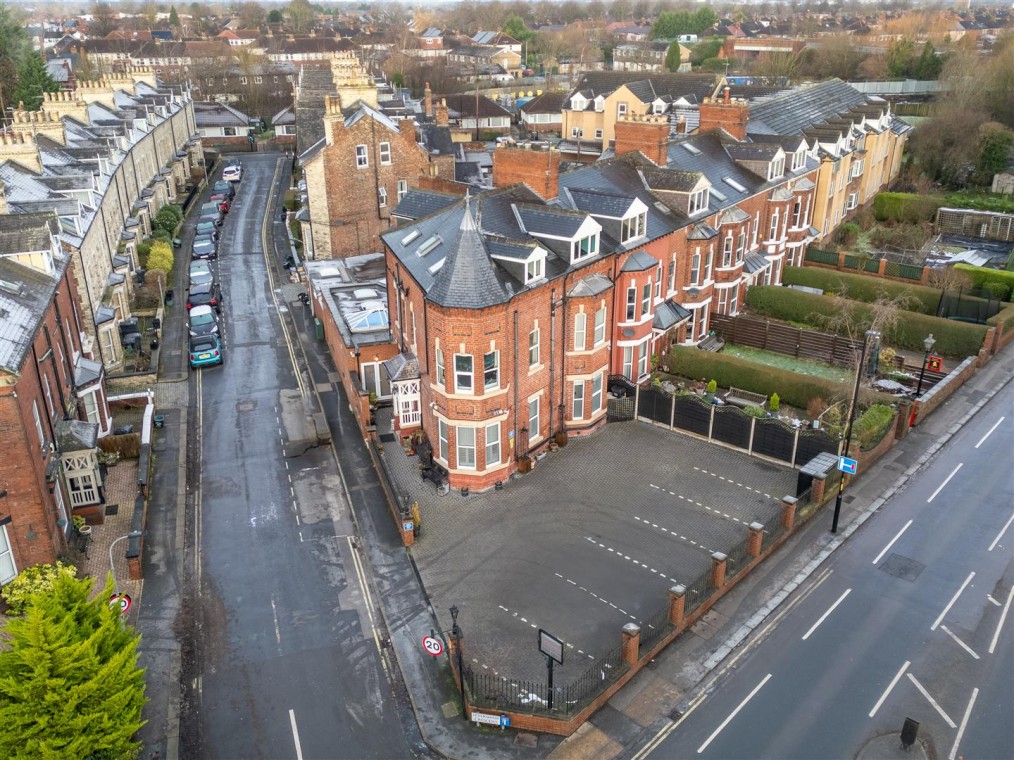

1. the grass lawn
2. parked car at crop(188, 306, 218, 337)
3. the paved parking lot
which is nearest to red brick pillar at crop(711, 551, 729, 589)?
the paved parking lot

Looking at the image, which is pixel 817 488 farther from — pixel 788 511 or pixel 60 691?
pixel 60 691

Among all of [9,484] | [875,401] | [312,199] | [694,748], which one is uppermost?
[312,199]

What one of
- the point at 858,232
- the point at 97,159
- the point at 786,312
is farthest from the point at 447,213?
the point at 858,232

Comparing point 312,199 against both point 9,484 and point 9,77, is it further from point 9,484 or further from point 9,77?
point 9,77

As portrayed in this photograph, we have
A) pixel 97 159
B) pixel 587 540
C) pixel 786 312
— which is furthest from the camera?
pixel 97 159

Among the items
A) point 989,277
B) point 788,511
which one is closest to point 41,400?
point 788,511

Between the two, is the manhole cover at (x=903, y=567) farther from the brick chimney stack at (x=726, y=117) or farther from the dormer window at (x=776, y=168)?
the brick chimney stack at (x=726, y=117)

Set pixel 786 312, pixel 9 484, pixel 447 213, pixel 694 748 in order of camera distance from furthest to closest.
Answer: pixel 786 312 → pixel 447 213 → pixel 9 484 → pixel 694 748
